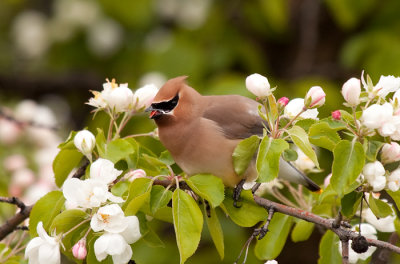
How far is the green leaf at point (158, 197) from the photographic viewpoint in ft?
6.72

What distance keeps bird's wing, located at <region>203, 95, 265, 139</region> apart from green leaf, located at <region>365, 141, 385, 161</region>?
23.0 inches

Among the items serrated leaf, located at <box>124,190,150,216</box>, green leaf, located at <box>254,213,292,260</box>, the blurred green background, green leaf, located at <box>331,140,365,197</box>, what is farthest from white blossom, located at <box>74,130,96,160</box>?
the blurred green background

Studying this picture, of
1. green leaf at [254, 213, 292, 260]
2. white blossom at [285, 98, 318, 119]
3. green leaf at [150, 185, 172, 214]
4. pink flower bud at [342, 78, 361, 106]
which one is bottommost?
green leaf at [254, 213, 292, 260]

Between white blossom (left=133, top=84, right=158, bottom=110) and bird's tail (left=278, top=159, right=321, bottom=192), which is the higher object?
white blossom (left=133, top=84, right=158, bottom=110)

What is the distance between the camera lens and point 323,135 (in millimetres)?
1987

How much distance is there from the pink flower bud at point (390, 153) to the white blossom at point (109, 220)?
0.73 metres

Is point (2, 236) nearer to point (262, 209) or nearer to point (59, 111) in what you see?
point (262, 209)

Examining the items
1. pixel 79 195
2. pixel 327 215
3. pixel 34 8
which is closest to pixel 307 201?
pixel 327 215

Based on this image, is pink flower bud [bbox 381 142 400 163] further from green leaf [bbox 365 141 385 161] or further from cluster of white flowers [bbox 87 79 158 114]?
cluster of white flowers [bbox 87 79 158 114]

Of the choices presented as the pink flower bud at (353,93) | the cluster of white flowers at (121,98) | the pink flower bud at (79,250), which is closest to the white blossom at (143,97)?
the cluster of white flowers at (121,98)

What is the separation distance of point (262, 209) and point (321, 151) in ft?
7.15

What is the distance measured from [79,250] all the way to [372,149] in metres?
0.82

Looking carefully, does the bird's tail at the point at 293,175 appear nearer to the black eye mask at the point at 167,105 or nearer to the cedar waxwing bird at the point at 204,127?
the cedar waxwing bird at the point at 204,127

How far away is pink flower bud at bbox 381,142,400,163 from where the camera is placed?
80.1 inches
